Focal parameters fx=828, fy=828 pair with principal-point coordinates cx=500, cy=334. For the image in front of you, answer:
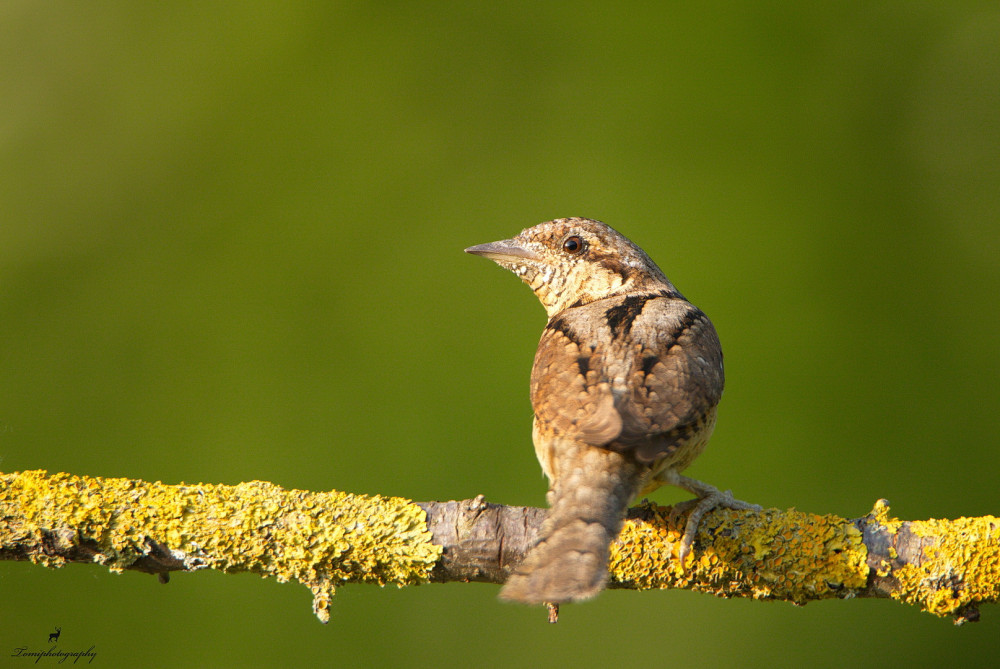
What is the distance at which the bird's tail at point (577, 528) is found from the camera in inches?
83.8

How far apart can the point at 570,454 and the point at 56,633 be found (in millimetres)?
3051

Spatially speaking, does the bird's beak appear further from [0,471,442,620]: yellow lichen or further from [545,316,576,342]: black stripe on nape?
[0,471,442,620]: yellow lichen

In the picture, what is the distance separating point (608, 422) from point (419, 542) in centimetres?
71

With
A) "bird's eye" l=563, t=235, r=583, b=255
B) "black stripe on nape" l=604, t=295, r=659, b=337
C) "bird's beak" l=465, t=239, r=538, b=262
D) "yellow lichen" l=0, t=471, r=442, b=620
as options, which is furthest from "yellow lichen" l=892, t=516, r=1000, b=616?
"bird's beak" l=465, t=239, r=538, b=262

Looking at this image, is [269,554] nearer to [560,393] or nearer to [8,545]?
[8,545]

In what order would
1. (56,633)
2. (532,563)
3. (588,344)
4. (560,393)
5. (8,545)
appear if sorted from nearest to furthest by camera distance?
(532,563) < (8,545) < (560,393) < (588,344) < (56,633)

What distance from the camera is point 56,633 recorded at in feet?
13.5

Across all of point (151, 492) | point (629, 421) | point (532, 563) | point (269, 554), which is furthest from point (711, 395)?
point (151, 492)

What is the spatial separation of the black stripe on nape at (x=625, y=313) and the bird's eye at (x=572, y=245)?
0.39m

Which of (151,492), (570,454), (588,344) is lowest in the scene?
(151,492)

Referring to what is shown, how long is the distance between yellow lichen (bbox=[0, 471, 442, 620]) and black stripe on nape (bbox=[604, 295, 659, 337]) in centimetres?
106

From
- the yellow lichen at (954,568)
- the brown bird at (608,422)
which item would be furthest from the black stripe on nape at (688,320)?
the yellow lichen at (954,568)

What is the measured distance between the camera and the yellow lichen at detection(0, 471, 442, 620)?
2.58 metres

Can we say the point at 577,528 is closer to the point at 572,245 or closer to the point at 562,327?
the point at 562,327
